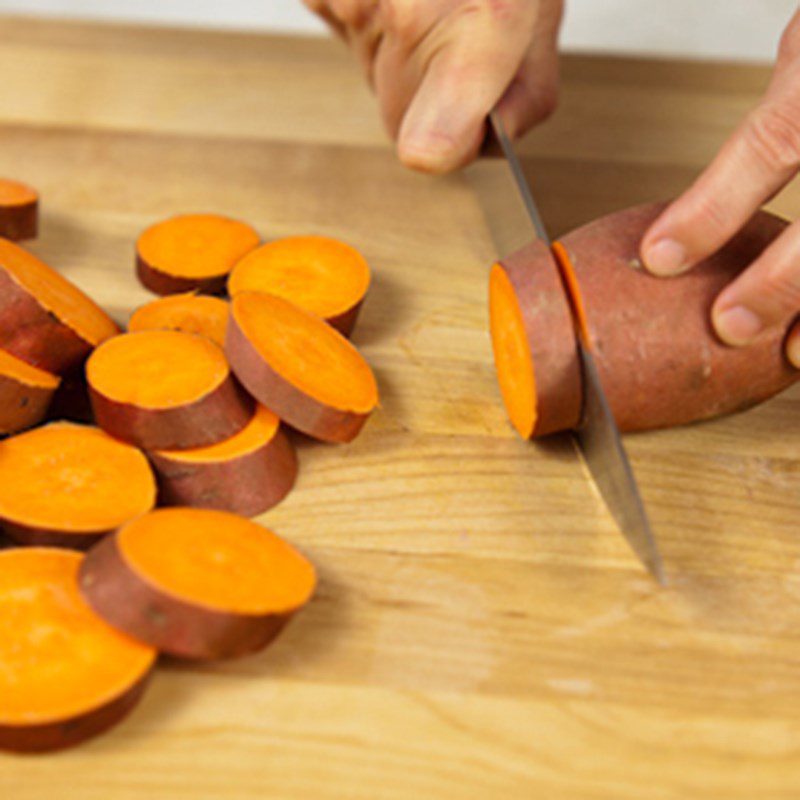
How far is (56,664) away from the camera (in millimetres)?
1455

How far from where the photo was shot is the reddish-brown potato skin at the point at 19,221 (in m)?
2.37

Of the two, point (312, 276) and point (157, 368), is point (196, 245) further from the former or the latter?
point (157, 368)

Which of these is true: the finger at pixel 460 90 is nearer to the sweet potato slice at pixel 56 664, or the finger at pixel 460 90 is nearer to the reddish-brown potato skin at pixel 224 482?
the reddish-brown potato skin at pixel 224 482

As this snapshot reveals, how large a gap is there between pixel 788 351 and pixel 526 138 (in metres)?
1.27

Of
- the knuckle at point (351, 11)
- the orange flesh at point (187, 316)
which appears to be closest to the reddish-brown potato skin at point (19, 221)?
the orange flesh at point (187, 316)

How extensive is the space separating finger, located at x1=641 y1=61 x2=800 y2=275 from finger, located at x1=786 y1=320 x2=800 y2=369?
0.65 ft

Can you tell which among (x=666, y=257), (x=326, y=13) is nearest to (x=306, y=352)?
(x=666, y=257)

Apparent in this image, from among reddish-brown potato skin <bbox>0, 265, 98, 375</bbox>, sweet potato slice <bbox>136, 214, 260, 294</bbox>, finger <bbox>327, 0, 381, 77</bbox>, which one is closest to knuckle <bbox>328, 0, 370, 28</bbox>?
finger <bbox>327, 0, 381, 77</bbox>

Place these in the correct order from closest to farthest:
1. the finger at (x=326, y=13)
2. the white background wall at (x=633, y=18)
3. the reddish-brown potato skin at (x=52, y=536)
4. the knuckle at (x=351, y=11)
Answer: the reddish-brown potato skin at (x=52, y=536), the knuckle at (x=351, y=11), the finger at (x=326, y=13), the white background wall at (x=633, y=18)

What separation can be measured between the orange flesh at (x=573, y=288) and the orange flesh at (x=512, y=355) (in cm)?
9

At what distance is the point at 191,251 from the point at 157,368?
0.53 metres

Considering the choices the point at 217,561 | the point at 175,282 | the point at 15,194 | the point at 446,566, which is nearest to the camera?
the point at 217,561

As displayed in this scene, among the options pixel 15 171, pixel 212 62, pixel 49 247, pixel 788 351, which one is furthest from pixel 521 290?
pixel 212 62

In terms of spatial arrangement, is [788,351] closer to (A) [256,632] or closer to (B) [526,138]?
(A) [256,632]
